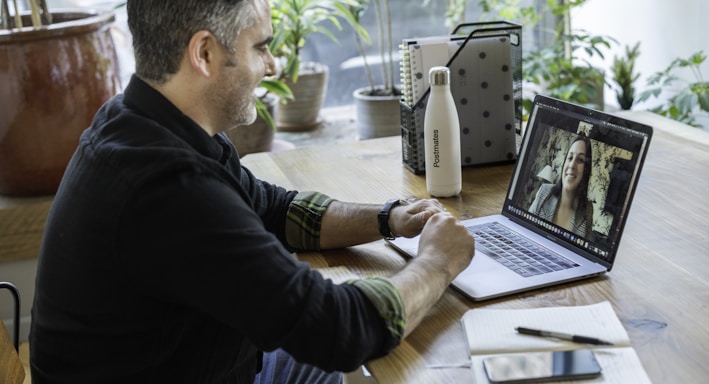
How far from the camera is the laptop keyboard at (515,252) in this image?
1.40 meters

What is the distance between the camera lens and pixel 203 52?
129 cm


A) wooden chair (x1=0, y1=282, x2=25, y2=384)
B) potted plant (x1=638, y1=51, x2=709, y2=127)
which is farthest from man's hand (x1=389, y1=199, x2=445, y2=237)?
potted plant (x1=638, y1=51, x2=709, y2=127)

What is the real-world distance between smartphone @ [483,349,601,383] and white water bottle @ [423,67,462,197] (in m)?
0.69

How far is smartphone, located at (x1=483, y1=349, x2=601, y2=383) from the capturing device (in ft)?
3.51

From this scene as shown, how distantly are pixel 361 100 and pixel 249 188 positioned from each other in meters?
1.97

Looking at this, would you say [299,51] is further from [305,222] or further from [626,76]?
[305,222]

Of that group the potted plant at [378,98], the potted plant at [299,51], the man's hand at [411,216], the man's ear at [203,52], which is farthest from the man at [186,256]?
the potted plant at [378,98]

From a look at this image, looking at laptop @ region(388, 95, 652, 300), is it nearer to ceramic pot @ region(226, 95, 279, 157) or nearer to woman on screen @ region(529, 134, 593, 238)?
woman on screen @ region(529, 134, 593, 238)

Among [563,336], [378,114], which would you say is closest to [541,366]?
[563,336]

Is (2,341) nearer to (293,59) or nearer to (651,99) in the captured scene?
(293,59)

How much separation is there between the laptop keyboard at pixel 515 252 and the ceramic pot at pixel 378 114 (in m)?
1.94

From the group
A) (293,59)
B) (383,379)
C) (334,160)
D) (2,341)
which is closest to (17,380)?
(2,341)

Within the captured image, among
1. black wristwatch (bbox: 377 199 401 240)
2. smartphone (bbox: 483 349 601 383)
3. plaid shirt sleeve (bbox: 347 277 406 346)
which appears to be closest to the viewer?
smartphone (bbox: 483 349 601 383)

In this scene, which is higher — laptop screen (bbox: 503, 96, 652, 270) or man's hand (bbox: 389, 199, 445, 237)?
laptop screen (bbox: 503, 96, 652, 270)
